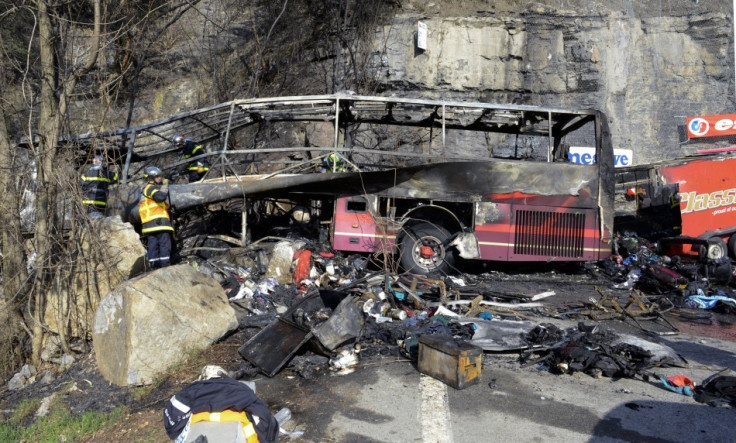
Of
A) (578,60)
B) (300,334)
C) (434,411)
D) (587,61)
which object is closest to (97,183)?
(300,334)

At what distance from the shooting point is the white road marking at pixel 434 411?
3.68 meters

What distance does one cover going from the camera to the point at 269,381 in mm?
4609

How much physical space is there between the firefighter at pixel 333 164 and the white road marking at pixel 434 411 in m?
4.18

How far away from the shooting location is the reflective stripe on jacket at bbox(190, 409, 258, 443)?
302 centimetres

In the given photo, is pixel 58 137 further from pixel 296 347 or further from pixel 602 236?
pixel 602 236

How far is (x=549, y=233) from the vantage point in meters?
7.97

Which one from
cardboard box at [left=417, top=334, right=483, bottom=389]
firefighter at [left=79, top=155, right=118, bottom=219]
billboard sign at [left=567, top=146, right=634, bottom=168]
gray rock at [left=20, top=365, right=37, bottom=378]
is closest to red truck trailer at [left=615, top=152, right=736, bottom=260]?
billboard sign at [left=567, top=146, right=634, bottom=168]

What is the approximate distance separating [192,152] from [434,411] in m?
6.87

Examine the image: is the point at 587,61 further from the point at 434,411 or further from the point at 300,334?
the point at 434,411

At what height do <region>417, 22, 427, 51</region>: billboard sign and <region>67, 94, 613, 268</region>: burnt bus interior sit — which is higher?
<region>417, 22, 427, 51</region>: billboard sign

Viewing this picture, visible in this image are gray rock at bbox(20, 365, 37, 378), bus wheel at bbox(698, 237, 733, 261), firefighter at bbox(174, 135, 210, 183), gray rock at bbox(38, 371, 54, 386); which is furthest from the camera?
bus wheel at bbox(698, 237, 733, 261)

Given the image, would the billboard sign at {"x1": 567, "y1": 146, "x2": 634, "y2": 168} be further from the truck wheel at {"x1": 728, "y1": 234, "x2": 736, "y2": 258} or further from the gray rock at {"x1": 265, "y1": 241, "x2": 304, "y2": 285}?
the gray rock at {"x1": 265, "y1": 241, "x2": 304, "y2": 285}

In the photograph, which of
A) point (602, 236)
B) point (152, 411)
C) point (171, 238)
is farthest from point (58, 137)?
point (602, 236)

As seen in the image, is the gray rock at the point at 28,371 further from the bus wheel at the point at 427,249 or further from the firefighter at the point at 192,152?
the bus wheel at the point at 427,249
